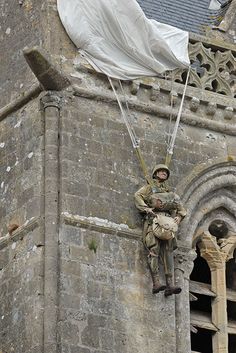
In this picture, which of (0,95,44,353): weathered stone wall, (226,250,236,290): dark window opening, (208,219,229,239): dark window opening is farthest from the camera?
(226,250,236,290): dark window opening

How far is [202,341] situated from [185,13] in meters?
4.48

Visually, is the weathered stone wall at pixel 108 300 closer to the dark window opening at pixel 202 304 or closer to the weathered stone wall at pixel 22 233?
the weathered stone wall at pixel 22 233

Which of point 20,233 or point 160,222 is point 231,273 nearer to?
point 160,222

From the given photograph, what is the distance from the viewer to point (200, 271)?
26.6m

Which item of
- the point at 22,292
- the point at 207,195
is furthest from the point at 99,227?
the point at 207,195

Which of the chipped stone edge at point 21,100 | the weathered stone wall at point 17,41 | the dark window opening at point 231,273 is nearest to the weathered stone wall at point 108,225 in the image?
the chipped stone edge at point 21,100

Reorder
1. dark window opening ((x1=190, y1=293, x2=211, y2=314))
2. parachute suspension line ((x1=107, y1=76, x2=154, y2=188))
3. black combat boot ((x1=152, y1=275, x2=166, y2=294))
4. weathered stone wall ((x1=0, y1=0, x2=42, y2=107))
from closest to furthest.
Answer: black combat boot ((x1=152, y1=275, x2=166, y2=294)), parachute suspension line ((x1=107, y1=76, x2=154, y2=188)), dark window opening ((x1=190, y1=293, x2=211, y2=314)), weathered stone wall ((x1=0, y1=0, x2=42, y2=107))

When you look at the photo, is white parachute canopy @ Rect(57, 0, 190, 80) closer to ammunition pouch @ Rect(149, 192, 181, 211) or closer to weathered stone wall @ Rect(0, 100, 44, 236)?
weathered stone wall @ Rect(0, 100, 44, 236)

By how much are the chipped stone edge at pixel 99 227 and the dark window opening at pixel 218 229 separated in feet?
4.75

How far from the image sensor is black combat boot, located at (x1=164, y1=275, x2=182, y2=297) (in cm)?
2514

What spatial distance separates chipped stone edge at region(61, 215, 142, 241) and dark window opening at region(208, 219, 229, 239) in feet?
4.75

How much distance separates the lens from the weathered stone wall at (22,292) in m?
24.4

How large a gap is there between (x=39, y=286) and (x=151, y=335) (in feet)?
4.70

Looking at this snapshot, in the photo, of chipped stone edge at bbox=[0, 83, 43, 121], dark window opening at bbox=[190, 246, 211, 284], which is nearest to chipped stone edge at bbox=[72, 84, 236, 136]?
chipped stone edge at bbox=[0, 83, 43, 121]
